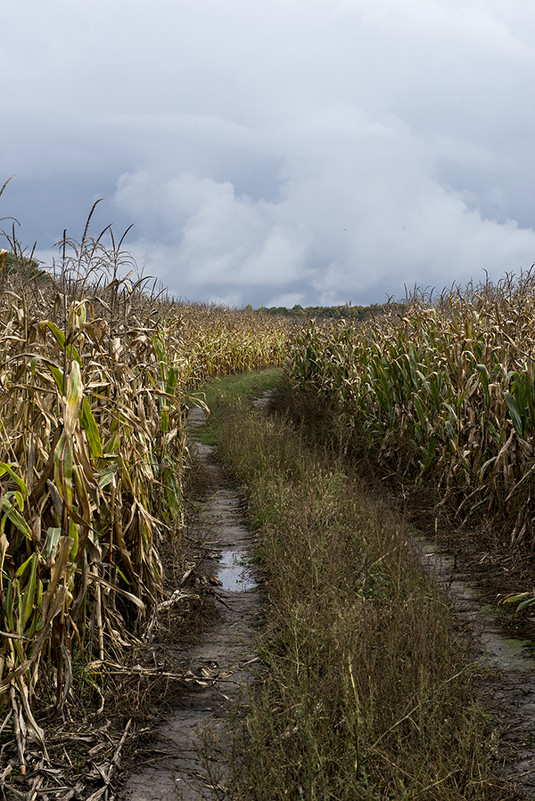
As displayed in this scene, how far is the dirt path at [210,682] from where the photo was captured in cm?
297

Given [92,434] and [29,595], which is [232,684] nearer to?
[29,595]

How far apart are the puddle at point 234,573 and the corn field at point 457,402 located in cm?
228

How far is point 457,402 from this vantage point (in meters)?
7.41

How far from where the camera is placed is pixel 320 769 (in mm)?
2637

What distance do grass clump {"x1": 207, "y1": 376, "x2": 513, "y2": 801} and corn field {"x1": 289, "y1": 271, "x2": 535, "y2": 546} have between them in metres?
1.17

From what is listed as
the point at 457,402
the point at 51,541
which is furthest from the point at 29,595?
the point at 457,402

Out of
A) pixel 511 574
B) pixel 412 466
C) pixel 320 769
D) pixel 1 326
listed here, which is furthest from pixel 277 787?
pixel 412 466

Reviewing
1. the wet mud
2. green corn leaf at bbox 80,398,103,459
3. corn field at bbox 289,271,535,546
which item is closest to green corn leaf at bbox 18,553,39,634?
green corn leaf at bbox 80,398,103,459

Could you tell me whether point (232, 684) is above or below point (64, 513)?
below

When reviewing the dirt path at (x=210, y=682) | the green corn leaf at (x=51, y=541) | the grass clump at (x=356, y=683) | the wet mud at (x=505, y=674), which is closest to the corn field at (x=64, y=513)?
the green corn leaf at (x=51, y=541)

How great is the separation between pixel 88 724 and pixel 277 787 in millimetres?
1210

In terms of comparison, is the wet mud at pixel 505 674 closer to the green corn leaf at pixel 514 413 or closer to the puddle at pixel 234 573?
the green corn leaf at pixel 514 413

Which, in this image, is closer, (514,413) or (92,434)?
(92,434)

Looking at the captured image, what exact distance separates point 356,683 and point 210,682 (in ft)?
3.36
